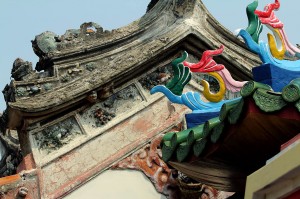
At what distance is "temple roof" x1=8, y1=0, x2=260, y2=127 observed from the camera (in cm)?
991

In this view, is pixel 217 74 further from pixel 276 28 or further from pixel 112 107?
pixel 112 107

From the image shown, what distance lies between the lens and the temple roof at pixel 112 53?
32.5 ft

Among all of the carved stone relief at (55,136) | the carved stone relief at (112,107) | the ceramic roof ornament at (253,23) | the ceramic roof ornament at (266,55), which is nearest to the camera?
the ceramic roof ornament at (266,55)

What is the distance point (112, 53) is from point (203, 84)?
2.18 m

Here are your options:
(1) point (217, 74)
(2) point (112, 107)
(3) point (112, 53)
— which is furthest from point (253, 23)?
(3) point (112, 53)

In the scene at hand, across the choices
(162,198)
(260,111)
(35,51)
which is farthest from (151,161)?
(260,111)

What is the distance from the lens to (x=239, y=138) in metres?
7.72

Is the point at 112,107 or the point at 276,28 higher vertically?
the point at 112,107

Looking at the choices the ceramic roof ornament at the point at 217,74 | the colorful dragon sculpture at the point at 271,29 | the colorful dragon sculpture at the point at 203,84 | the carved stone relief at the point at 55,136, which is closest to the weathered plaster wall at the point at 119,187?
the carved stone relief at the point at 55,136

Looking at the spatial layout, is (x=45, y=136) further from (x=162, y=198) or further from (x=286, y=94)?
(x=286, y=94)

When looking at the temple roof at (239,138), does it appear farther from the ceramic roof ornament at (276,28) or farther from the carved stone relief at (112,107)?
the carved stone relief at (112,107)

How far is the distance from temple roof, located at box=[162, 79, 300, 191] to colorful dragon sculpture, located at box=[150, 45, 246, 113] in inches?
20.7

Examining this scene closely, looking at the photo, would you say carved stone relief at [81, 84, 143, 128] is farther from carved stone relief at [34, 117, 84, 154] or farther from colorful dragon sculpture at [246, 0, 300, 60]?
colorful dragon sculpture at [246, 0, 300, 60]

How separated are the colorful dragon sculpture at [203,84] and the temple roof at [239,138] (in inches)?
20.7
